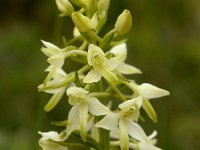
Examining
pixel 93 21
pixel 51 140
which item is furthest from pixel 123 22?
pixel 51 140

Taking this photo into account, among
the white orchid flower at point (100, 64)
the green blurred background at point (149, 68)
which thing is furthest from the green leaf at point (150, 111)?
the green blurred background at point (149, 68)

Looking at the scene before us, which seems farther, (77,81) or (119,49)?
(119,49)

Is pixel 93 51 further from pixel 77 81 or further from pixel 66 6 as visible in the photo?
pixel 66 6

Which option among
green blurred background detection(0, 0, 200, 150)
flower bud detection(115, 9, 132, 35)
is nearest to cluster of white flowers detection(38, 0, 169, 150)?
flower bud detection(115, 9, 132, 35)

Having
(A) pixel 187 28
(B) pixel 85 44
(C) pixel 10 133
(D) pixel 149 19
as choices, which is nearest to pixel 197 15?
(A) pixel 187 28

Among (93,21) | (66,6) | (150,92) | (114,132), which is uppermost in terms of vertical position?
(66,6)

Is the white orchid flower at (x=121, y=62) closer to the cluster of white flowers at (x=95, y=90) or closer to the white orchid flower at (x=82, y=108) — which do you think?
the cluster of white flowers at (x=95, y=90)

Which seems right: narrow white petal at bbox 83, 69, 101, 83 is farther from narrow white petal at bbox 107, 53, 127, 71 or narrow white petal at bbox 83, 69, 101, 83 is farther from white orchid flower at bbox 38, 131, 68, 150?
white orchid flower at bbox 38, 131, 68, 150
